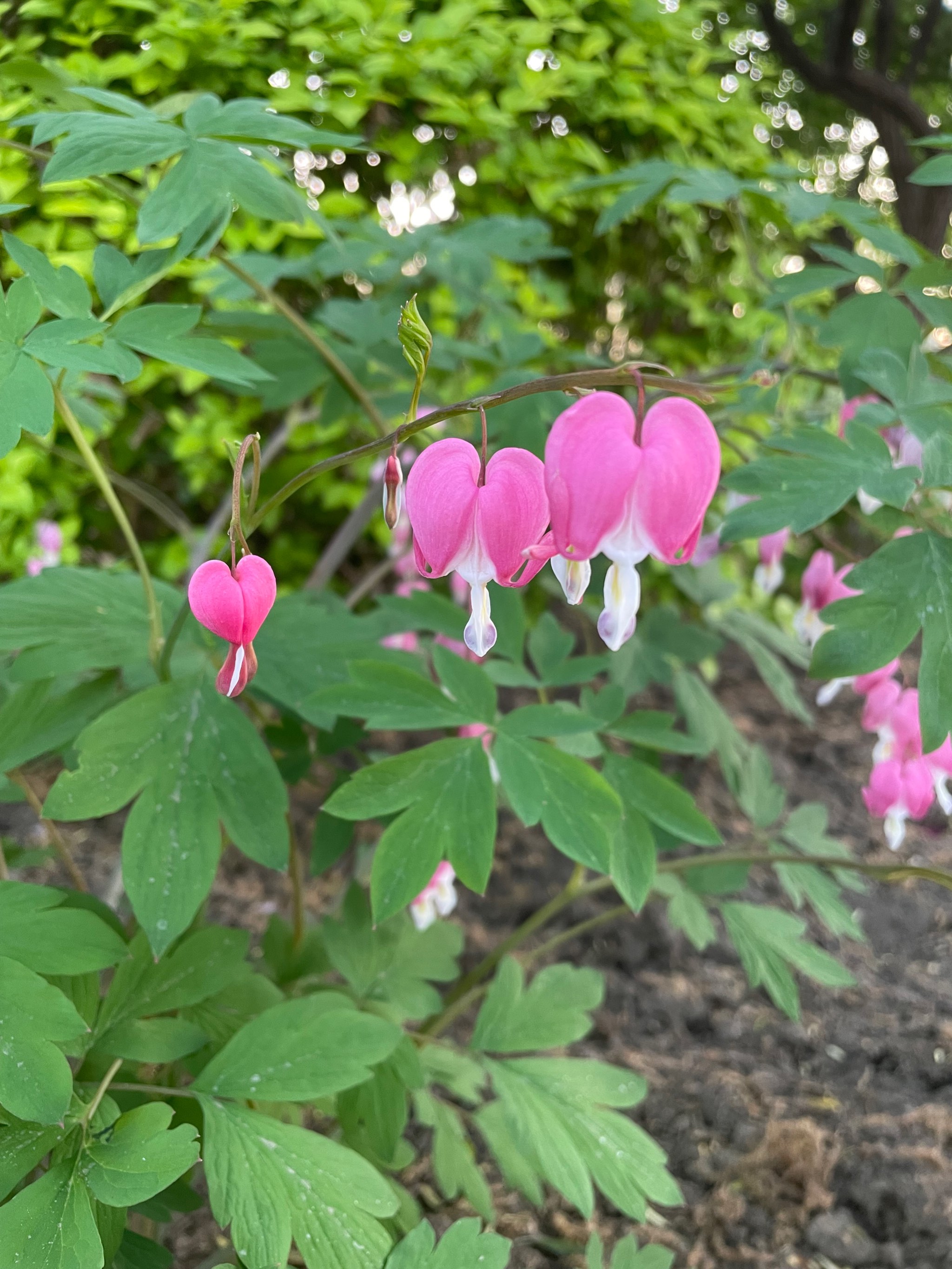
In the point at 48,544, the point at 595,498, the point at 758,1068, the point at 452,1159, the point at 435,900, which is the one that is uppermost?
the point at 595,498

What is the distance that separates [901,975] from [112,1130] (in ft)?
5.61

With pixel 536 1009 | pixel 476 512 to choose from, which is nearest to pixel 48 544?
pixel 536 1009

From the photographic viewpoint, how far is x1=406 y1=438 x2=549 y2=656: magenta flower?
2.27ft

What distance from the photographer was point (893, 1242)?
1292 mm

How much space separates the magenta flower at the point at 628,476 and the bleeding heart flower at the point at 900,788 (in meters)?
0.81

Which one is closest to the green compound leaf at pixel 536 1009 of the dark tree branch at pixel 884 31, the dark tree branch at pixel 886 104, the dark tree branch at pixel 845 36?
the dark tree branch at pixel 886 104

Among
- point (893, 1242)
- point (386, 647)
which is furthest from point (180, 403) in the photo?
point (893, 1242)

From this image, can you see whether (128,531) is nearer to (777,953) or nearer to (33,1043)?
(33,1043)

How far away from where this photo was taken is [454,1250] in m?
0.79

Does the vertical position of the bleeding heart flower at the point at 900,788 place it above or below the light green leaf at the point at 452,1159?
above

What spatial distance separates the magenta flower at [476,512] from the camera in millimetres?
692

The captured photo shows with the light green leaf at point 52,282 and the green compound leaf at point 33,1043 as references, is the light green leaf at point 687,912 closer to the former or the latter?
the green compound leaf at point 33,1043

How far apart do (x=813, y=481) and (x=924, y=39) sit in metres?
4.64

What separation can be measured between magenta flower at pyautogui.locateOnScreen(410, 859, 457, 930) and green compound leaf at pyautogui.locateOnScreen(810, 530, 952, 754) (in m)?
0.59
